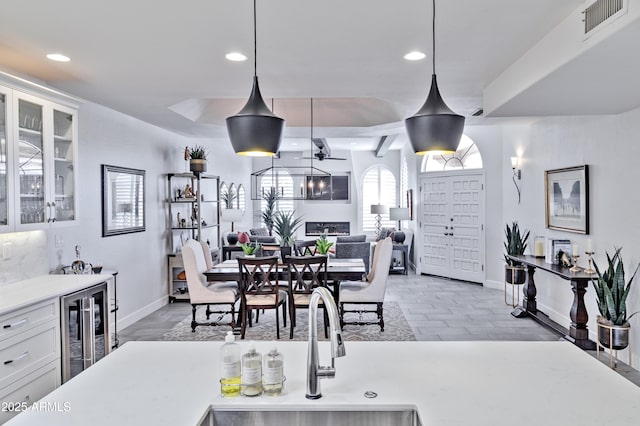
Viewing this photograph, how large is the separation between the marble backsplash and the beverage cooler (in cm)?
62

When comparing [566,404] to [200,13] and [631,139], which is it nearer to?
[200,13]

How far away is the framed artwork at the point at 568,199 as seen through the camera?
4.61 metres

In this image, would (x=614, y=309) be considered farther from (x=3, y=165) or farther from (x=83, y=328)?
(x=3, y=165)

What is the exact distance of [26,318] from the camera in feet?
8.73

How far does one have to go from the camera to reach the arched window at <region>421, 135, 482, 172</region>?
7.73 metres

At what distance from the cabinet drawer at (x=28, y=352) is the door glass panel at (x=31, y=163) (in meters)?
0.82

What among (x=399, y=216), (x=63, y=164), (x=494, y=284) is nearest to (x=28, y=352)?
(x=63, y=164)

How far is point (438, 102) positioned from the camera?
1744 mm

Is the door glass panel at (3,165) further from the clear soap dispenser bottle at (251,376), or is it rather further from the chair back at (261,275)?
the clear soap dispenser bottle at (251,376)

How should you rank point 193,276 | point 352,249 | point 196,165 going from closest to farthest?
point 193,276 → point 196,165 → point 352,249

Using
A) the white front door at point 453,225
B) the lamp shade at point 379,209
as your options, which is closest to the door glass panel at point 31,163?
the white front door at point 453,225

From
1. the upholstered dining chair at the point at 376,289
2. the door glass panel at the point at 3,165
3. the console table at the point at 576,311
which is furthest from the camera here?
the upholstered dining chair at the point at 376,289

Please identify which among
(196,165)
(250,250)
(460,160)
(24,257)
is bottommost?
(250,250)

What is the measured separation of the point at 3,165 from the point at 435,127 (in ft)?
9.19
